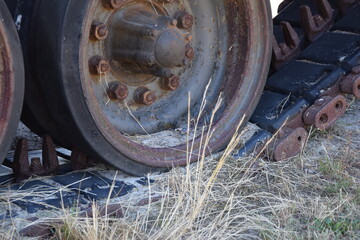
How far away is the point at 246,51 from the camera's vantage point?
3377 millimetres

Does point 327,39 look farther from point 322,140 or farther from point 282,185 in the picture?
point 282,185

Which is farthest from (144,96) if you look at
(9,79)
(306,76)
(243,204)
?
(306,76)

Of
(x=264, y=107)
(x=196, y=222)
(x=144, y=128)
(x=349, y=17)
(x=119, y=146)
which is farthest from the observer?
(x=349, y=17)

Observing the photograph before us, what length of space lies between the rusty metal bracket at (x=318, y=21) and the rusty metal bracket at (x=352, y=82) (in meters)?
0.41

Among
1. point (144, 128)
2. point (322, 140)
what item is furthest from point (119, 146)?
point (322, 140)

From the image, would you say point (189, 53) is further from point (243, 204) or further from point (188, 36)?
point (243, 204)

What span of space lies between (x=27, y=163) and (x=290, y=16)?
5.71 feet

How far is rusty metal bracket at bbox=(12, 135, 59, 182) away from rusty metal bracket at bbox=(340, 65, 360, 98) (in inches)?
55.1

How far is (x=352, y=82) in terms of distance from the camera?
3562 millimetres

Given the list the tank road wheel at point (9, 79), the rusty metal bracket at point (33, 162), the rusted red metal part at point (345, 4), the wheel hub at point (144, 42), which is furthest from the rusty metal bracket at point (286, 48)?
the tank road wheel at point (9, 79)

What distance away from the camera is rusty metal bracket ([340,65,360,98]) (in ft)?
11.7

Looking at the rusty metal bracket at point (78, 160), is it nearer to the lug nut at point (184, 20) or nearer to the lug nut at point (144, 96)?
the lug nut at point (144, 96)

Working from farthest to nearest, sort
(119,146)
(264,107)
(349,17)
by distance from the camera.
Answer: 1. (349,17)
2. (264,107)
3. (119,146)

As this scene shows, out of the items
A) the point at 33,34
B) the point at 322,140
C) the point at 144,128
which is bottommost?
the point at 322,140
